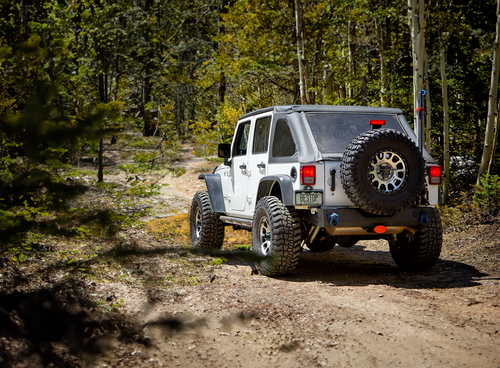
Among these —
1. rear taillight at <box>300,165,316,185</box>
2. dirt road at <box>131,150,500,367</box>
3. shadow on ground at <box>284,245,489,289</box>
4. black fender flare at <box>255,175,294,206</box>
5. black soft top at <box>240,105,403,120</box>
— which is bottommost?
shadow on ground at <box>284,245,489,289</box>

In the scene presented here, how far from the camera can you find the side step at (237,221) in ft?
23.9

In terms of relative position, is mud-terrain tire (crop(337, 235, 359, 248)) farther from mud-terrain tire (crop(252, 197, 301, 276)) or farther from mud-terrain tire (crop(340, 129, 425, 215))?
mud-terrain tire (crop(340, 129, 425, 215))

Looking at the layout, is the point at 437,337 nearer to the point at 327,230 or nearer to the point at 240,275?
the point at 327,230

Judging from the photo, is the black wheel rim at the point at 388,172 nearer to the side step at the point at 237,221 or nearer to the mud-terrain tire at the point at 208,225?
the side step at the point at 237,221

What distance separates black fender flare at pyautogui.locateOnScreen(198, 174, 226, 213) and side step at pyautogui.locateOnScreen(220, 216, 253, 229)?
18 cm

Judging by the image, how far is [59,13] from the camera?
563 inches

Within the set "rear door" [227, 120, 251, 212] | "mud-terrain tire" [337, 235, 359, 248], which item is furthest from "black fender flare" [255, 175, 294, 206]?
"mud-terrain tire" [337, 235, 359, 248]

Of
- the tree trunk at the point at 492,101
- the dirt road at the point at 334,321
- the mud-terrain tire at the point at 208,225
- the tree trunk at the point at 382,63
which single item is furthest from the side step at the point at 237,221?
the tree trunk at the point at 382,63

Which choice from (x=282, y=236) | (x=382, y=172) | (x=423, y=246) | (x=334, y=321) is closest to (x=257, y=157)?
(x=282, y=236)

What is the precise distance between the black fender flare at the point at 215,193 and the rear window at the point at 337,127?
2550mm

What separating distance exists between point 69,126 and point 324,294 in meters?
3.39

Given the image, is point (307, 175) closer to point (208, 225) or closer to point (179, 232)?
point (208, 225)

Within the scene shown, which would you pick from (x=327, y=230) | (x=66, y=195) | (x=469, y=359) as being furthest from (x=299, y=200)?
(x=66, y=195)

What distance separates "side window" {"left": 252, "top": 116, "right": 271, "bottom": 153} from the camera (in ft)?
22.7
